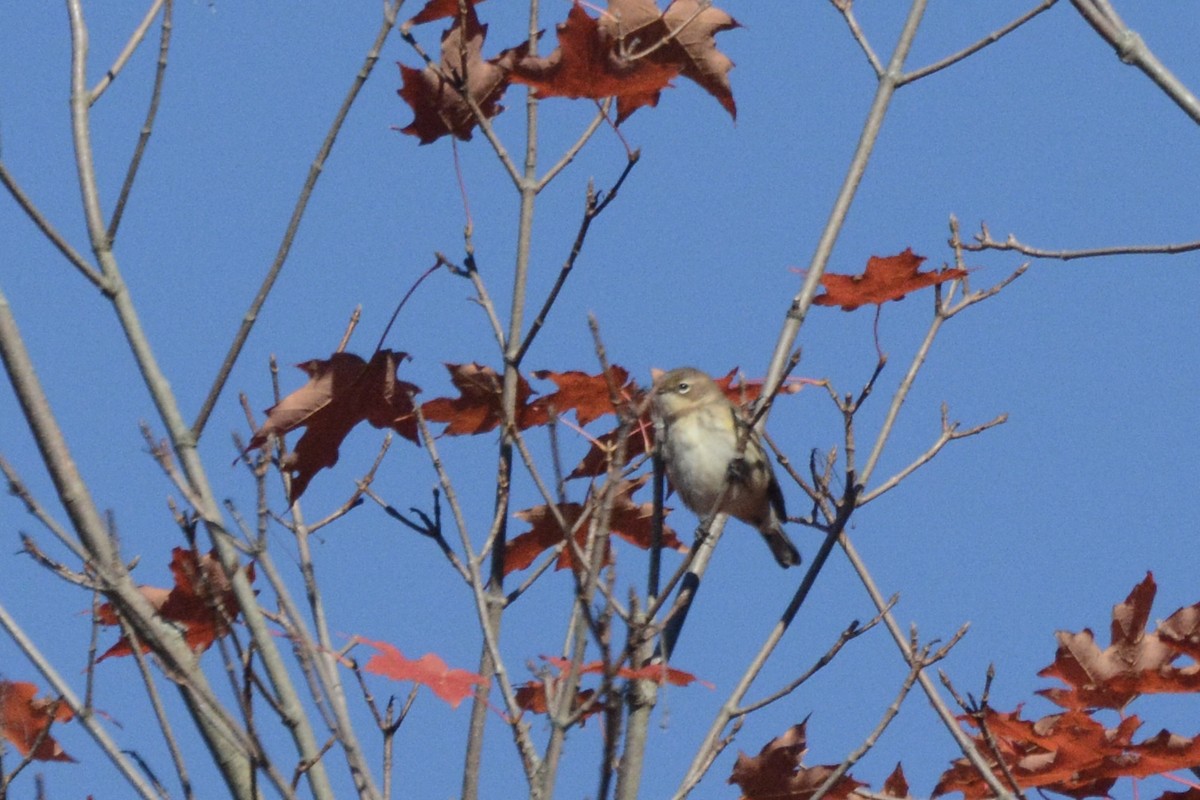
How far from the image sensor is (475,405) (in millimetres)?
3873

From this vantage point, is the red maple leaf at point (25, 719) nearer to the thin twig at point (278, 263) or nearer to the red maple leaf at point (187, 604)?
the red maple leaf at point (187, 604)

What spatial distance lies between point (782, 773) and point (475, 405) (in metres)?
1.17

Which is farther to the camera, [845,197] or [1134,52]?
[845,197]

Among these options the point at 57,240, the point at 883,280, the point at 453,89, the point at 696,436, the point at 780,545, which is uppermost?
the point at 780,545

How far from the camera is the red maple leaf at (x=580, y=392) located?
12.7ft

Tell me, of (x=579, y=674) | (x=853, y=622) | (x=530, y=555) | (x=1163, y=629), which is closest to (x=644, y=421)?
(x=530, y=555)

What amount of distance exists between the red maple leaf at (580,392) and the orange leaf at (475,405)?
0.04m

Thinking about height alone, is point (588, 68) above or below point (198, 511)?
above

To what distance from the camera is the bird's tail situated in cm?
693

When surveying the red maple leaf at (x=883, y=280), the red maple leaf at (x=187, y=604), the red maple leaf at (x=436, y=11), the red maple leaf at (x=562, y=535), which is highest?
the red maple leaf at (x=436, y=11)

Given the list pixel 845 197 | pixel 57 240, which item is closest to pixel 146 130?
pixel 57 240

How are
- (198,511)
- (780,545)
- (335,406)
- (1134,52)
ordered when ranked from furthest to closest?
1. (780,545)
2. (335,406)
3. (198,511)
4. (1134,52)

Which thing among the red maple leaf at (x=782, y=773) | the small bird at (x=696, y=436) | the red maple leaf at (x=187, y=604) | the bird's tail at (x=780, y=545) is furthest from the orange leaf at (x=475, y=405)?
the bird's tail at (x=780, y=545)

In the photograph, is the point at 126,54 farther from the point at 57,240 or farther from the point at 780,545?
the point at 780,545
